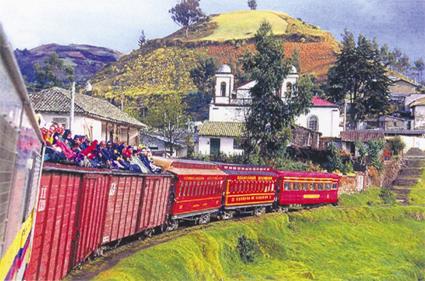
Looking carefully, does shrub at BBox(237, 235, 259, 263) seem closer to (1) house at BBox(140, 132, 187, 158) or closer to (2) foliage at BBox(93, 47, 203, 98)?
(1) house at BBox(140, 132, 187, 158)

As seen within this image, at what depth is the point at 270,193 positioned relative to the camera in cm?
3878

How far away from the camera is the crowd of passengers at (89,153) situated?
1257 centimetres

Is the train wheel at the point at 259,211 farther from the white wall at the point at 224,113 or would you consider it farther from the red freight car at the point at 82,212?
the white wall at the point at 224,113

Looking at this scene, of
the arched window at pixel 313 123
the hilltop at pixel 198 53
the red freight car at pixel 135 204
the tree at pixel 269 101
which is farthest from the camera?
the hilltop at pixel 198 53

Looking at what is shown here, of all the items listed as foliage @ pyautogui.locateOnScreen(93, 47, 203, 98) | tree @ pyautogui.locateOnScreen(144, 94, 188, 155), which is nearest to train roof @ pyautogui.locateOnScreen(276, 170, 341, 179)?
tree @ pyautogui.locateOnScreen(144, 94, 188, 155)

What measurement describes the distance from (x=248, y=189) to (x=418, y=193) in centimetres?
2852

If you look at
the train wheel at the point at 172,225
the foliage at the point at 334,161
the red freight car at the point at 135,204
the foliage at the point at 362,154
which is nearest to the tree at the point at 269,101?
the foliage at the point at 334,161

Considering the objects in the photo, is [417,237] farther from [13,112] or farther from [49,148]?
[13,112]

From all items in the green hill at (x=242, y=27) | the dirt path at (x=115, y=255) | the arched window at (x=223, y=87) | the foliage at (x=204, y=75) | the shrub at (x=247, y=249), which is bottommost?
the shrub at (x=247, y=249)

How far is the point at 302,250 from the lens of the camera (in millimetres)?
33125

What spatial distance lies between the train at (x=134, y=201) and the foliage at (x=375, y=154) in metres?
20.3

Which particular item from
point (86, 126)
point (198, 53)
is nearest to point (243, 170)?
point (86, 126)

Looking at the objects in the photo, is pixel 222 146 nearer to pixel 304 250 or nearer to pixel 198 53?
pixel 304 250

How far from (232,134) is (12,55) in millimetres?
60503
